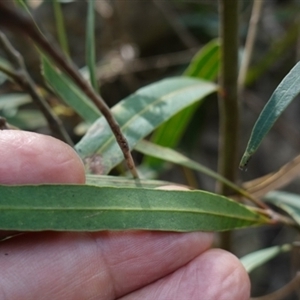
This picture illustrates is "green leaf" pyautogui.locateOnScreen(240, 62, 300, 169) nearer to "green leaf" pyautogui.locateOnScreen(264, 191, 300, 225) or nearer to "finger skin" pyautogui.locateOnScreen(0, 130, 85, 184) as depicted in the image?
"finger skin" pyautogui.locateOnScreen(0, 130, 85, 184)

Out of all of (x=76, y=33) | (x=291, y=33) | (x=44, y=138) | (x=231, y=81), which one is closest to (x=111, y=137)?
(x=44, y=138)

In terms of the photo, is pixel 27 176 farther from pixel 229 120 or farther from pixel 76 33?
pixel 76 33

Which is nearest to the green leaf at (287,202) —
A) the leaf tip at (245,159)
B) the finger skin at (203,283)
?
the finger skin at (203,283)

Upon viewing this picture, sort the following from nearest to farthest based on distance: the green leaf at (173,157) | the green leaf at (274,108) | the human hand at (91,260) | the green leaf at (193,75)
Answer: the green leaf at (274,108) → the human hand at (91,260) → the green leaf at (173,157) → the green leaf at (193,75)

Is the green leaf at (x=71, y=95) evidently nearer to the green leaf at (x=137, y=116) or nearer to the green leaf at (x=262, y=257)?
the green leaf at (x=137, y=116)

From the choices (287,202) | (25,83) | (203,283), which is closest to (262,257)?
(287,202)
